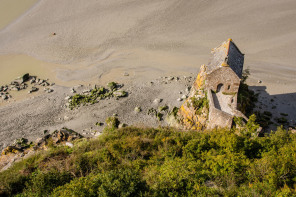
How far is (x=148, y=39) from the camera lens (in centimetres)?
3959

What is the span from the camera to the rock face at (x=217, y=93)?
70.3 feet

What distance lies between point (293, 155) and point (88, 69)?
3005 cm

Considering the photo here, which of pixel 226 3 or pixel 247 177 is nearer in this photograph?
pixel 247 177

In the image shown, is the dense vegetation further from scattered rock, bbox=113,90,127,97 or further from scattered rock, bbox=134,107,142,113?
scattered rock, bbox=113,90,127,97

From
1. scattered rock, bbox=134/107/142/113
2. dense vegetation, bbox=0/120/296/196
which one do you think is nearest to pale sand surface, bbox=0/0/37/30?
scattered rock, bbox=134/107/142/113

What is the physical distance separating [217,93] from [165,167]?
35.4ft

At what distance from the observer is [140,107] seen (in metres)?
30.3

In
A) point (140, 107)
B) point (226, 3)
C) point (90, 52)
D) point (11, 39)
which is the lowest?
point (140, 107)

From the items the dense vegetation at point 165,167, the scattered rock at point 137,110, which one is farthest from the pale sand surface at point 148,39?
the dense vegetation at point 165,167

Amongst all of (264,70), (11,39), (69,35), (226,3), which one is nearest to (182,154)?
(264,70)

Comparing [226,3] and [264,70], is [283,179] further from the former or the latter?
[226,3]

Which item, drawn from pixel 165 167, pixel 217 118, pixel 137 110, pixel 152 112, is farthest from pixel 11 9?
pixel 165 167

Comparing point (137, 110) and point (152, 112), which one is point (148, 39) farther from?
A: point (152, 112)

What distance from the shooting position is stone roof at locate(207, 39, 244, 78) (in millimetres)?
22031
